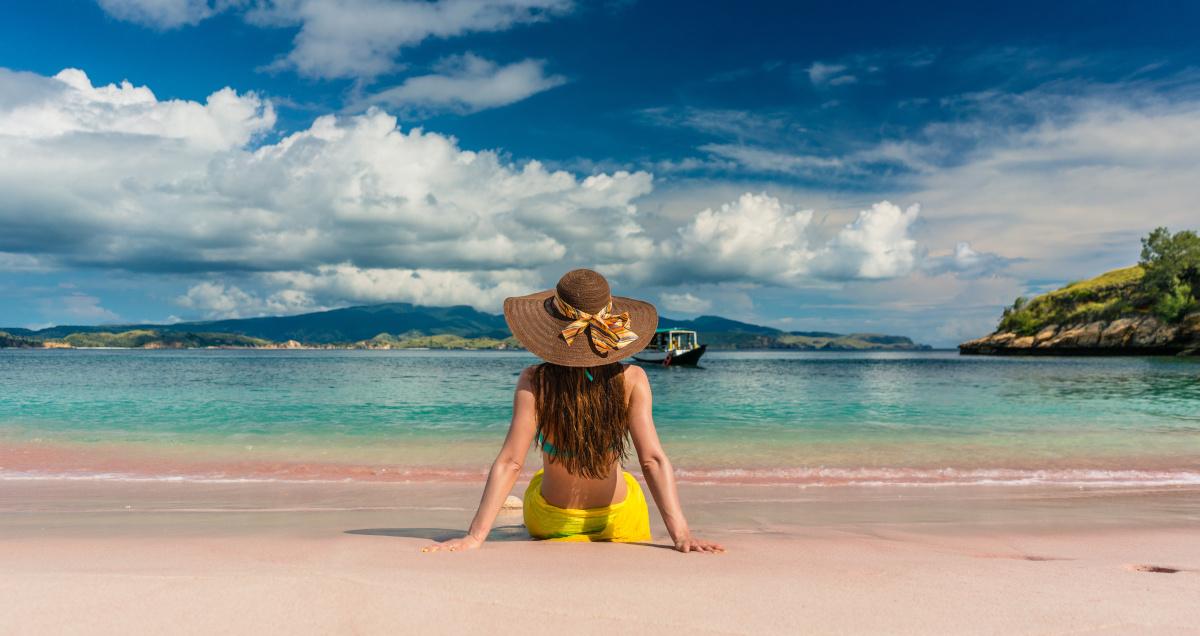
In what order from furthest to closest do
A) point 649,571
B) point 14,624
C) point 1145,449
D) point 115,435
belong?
point 115,435
point 1145,449
point 649,571
point 14,624

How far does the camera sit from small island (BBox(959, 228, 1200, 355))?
86625 millimetres

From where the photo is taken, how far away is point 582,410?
4.09 meters

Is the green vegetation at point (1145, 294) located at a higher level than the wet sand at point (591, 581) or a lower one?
higher

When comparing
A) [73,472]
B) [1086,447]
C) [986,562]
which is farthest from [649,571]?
[1086,447]

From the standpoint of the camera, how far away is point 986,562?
14.2ft

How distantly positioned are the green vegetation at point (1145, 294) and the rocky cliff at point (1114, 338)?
59.5 inches

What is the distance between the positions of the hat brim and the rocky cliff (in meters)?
106

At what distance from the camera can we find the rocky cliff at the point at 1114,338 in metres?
84.8

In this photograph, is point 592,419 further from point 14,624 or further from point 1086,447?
point 1086,447

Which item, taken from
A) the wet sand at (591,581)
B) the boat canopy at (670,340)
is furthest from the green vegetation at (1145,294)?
the wet sand at (591,581)

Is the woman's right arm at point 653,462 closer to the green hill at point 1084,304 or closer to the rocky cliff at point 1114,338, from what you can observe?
the rocky cliff at point 1114,338

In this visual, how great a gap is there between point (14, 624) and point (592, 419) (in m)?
2.86

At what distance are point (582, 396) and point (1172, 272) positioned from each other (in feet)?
381

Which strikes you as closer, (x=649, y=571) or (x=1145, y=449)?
(x=649, y=571)
